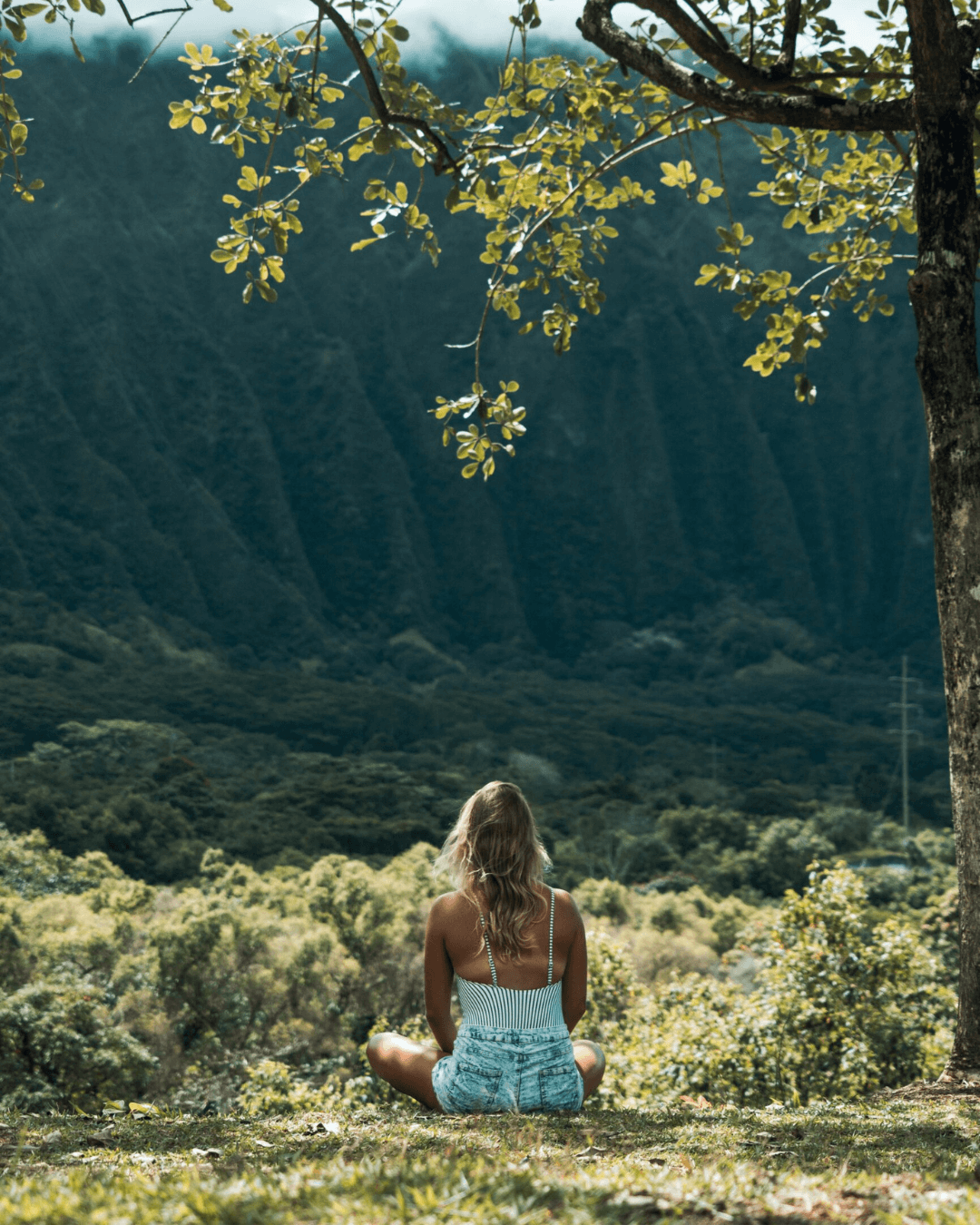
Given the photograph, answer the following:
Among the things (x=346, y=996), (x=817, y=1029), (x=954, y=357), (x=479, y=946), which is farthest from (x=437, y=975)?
(x=346, y=996)

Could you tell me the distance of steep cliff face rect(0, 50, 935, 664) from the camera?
263 ft

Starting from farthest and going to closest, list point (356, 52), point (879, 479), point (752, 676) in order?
point (879, 479)
point (752, 676)
point (356, 52)

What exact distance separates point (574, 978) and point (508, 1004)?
0.34 meters

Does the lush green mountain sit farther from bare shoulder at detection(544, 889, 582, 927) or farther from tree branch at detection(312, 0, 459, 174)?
bare shoulder at detection(544, 889, 582, 927)

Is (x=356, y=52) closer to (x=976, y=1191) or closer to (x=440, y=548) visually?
(x=976, y=1191)

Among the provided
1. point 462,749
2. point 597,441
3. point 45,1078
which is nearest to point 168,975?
point 45,1078

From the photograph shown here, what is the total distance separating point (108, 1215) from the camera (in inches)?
70.8

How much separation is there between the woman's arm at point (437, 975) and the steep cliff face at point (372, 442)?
72905 mm

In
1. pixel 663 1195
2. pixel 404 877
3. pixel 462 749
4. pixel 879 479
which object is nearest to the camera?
pixel 663 1195

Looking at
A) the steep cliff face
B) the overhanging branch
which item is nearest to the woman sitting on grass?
the overhanging branch

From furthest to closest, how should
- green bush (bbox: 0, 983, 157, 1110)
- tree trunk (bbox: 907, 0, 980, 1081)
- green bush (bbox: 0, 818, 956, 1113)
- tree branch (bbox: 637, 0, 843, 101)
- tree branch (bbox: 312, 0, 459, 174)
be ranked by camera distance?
1. green bush (bbox: 0, 983, 157, 1110)
2. green bush (bbox: 0, 818, 956, 1113)
3. tree branch (bbox: 312, 0, 459, 174)
4. tree branch (bbox: 637, 0, 843, 101)
5. tree trunk (bbox: 907, 0, 980, 1081)

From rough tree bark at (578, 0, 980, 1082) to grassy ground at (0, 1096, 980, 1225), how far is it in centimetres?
86

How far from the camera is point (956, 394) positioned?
13.8 feet

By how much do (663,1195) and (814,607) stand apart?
107 metres
